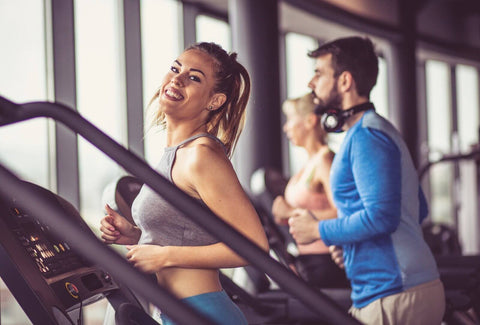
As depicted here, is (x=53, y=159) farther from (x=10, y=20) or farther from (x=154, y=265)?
(x=154, y=265)

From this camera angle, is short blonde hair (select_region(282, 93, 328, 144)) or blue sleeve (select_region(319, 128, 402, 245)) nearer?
blue sleeve (select_region(319, 128, 402, 245))

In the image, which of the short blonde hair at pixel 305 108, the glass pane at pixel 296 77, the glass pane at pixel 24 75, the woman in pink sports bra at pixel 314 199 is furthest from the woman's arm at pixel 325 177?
the glass pane at pixel 296 77

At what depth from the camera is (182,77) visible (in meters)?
1.39

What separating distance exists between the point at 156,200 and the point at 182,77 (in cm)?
29

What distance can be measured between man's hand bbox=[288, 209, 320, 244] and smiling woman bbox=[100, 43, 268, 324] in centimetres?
57

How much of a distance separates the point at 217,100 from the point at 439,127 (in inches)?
362

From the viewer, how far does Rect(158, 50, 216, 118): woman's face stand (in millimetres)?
1367

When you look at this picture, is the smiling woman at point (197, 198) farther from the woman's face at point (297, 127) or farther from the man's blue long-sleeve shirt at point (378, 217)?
the woman's face at point (297, 127)

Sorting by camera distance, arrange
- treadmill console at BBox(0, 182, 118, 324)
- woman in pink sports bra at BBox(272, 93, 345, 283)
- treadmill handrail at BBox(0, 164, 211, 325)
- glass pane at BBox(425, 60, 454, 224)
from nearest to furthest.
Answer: treadmill handrail at BBox(0, 164, 211, 325)
treadmill console at BBox(0, 182, 118, 324)
woman in pink sports bra at BBox(272, 93, 345, 283)
glass pane at BBox(425, 60, 454, 224)

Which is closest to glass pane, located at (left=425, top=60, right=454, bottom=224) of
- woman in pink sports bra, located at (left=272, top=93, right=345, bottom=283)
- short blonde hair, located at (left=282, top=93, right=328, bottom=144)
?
short blonde hair, located at (left=282, top=93, right=328, bottom=144)

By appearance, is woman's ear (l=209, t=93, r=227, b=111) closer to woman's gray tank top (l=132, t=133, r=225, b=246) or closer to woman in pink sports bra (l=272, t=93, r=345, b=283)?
woman's gray tank top (l=132, t=133, r=225, b=246)

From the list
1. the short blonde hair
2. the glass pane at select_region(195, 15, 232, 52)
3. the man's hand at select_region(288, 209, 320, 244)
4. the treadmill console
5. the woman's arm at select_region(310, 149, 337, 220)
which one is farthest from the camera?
the glass pane at select_region(195, 15, 232, 52)

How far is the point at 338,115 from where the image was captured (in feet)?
6.40

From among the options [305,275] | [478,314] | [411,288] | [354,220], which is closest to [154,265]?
[354,220]
